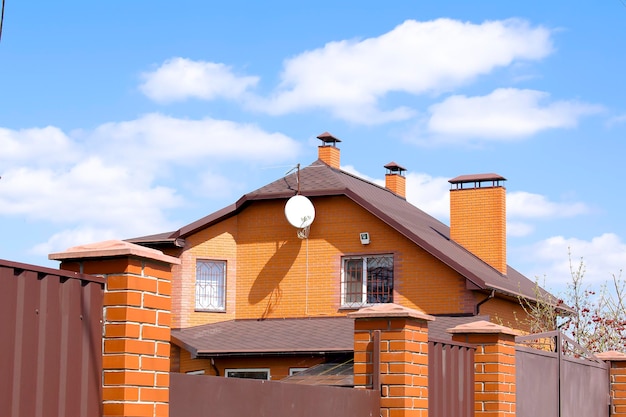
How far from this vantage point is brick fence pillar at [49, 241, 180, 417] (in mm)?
5223

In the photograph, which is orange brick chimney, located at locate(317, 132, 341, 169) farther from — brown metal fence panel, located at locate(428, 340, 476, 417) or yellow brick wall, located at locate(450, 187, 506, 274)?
brown metal fence panel, located at locate(428, 340, 476, 417)

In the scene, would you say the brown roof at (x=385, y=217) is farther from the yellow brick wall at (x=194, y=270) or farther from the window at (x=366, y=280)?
the window at (x=366, y=280)

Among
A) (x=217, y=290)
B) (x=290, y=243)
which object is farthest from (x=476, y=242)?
(x=217, y=290)

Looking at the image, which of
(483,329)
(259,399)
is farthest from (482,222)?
(259,399)

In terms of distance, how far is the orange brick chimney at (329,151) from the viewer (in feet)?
→ 87.4

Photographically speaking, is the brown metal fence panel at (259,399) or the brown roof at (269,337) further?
the brown roof at (269,337)

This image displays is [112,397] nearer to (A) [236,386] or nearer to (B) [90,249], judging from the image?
(B) [90,249]

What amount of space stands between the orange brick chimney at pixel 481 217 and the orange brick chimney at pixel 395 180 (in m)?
3.72

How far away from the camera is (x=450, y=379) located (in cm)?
912

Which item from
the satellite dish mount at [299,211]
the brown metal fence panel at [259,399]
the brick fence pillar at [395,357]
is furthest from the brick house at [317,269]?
the brown metal fence panel at [259,399]

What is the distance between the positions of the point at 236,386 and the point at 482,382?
13.2 feet

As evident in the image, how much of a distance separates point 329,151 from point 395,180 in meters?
3.59

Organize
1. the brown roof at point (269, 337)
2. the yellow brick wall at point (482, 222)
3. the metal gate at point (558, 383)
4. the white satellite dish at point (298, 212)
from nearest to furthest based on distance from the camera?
the metal gate at point (558, 383) → the brown roof at point (269, 337) → the white satellite dish at point (298, 212) → the yellow brick wall at point (482, 222)

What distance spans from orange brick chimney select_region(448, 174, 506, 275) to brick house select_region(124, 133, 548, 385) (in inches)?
1.0
